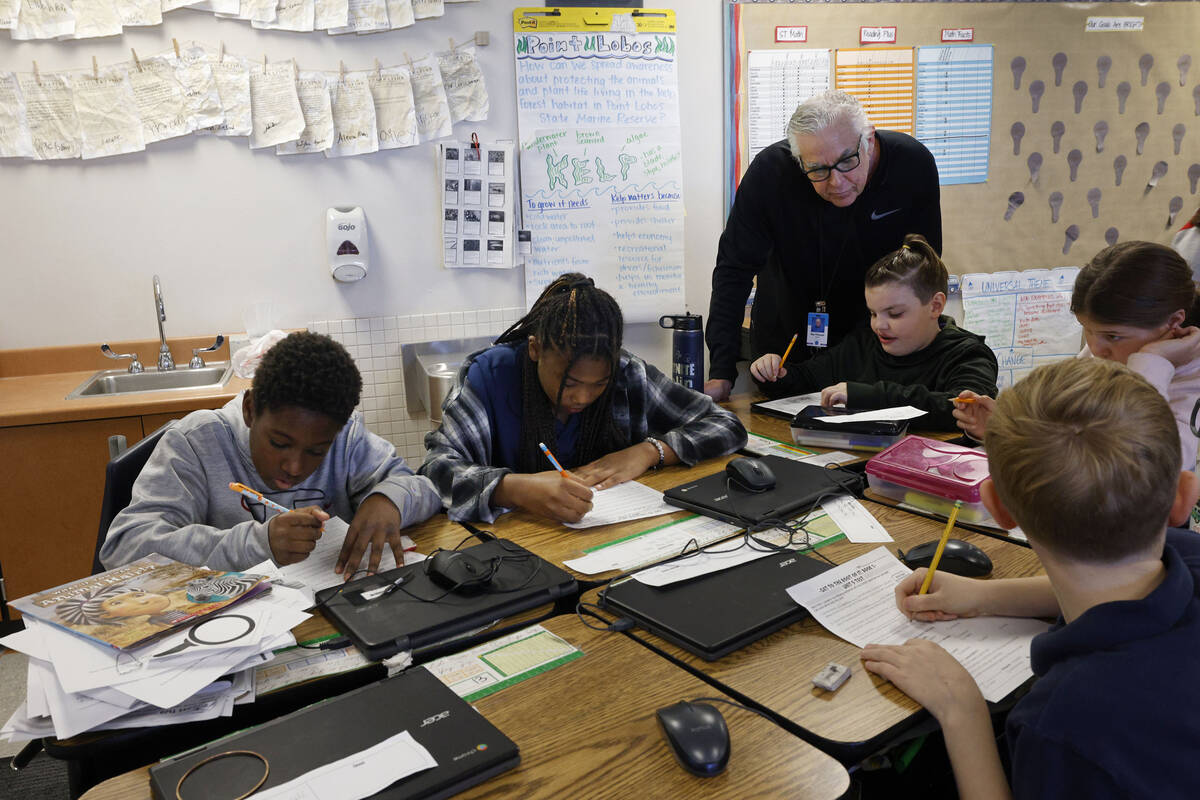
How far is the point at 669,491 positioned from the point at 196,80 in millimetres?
2372

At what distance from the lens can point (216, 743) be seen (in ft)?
3.03

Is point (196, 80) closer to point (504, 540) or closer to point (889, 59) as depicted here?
point (504, 540)

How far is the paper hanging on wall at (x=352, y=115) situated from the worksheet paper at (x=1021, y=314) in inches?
109

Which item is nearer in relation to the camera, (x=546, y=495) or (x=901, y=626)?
(x=901, y=626)

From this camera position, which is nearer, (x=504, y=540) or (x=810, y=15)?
(x=504, y=540)

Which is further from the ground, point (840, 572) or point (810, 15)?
point (810, 15)

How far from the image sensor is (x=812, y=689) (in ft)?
3.46

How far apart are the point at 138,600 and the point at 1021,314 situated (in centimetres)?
403

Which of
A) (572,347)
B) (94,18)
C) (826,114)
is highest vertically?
(94,18)

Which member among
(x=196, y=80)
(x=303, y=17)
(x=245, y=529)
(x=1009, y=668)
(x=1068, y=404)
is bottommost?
(x=1009, y=668)

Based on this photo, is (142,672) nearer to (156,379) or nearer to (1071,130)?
(156,379)

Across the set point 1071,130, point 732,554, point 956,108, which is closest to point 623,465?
point 732,554

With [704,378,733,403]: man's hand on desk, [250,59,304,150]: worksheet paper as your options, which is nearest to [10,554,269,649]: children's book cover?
[704,378,733,403]: man's hand on desk

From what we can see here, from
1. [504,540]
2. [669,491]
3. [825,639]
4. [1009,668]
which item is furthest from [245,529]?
[1009,668]
